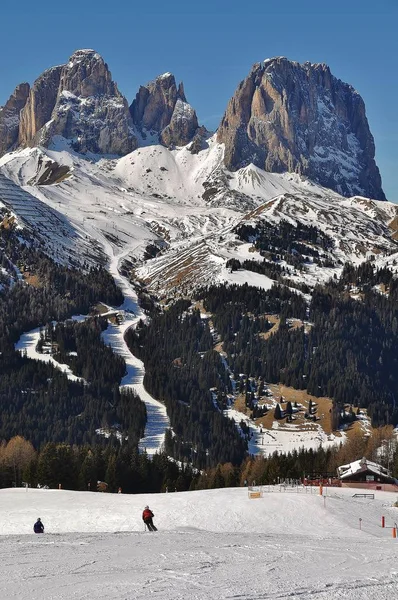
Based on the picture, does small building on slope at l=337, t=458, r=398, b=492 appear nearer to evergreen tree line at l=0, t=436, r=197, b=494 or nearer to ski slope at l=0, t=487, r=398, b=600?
evergreen tree line at l=0, t=436, r=197, b=494

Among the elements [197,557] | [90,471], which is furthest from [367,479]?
[197,557]

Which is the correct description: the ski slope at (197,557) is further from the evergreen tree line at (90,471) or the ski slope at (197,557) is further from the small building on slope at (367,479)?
the evergreen tree line at (90,471)

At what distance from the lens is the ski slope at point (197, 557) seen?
31547 millimetres

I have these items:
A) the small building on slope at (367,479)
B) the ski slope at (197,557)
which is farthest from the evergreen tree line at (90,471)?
the ski slope at (197,557)

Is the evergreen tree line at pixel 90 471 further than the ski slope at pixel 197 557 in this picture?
Yes

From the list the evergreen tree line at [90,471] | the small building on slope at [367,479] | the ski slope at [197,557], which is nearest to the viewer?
the ski slope at [197,557]

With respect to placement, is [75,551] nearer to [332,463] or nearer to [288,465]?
[288,465]

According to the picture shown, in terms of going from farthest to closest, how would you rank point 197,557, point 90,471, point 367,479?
point 90,471, point 367,479, point 197,557

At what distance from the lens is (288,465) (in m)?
141

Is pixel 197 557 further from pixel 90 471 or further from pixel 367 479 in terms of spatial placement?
pixel 90 471

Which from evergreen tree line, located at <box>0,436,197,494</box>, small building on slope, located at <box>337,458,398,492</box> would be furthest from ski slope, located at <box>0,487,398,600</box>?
evergreen tree line, located at <box>0,436,197,494</box>

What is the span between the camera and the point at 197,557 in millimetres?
40156

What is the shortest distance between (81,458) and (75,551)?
9969cm

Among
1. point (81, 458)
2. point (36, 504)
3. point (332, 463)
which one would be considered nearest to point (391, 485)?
point (332, 463)
